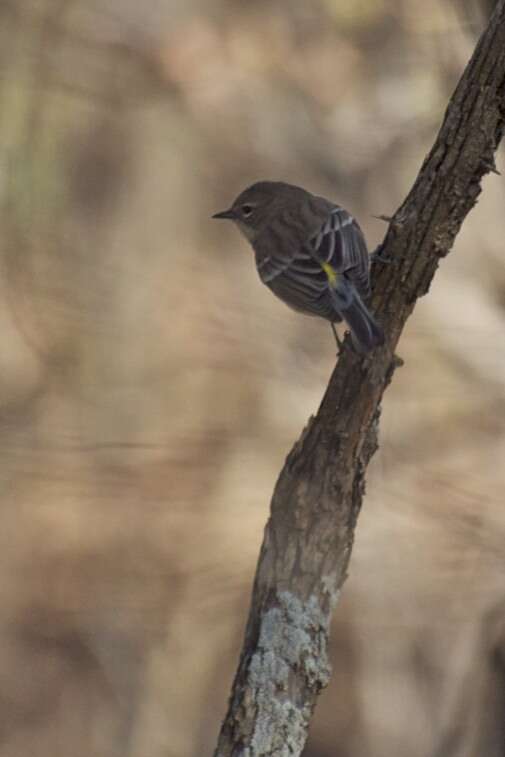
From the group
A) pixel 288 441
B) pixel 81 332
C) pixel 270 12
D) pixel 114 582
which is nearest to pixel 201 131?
pixel 270 12

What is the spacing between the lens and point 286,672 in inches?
81.4

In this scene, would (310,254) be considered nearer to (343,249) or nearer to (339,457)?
(343,249)

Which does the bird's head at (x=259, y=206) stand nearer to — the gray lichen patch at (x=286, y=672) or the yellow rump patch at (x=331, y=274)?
the yellow rump patch at (x=331, y=274)

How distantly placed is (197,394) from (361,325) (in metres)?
1.34

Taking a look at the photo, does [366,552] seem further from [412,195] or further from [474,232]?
[412,195]

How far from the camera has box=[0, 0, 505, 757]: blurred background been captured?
3.27 m

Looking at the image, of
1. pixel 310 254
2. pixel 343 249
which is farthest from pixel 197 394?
pixel 343 249

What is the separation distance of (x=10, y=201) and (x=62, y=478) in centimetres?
69

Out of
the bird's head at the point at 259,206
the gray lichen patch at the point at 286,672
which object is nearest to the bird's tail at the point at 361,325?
the gray lichen patch at the point at 286,672

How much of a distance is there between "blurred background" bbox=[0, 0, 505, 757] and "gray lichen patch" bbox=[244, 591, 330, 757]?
1.26 m

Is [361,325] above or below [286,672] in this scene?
above

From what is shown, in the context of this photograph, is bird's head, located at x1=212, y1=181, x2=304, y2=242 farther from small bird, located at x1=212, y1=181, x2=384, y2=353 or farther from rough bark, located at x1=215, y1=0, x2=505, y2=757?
rough bark, located at x1=215, y1=0, x2=505, y2=757

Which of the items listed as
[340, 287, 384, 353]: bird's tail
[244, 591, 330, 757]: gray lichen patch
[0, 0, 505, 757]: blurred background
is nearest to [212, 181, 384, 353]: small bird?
[340, 287, 384, 353]: bird's tail

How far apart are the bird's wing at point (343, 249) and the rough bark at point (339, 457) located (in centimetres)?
5
